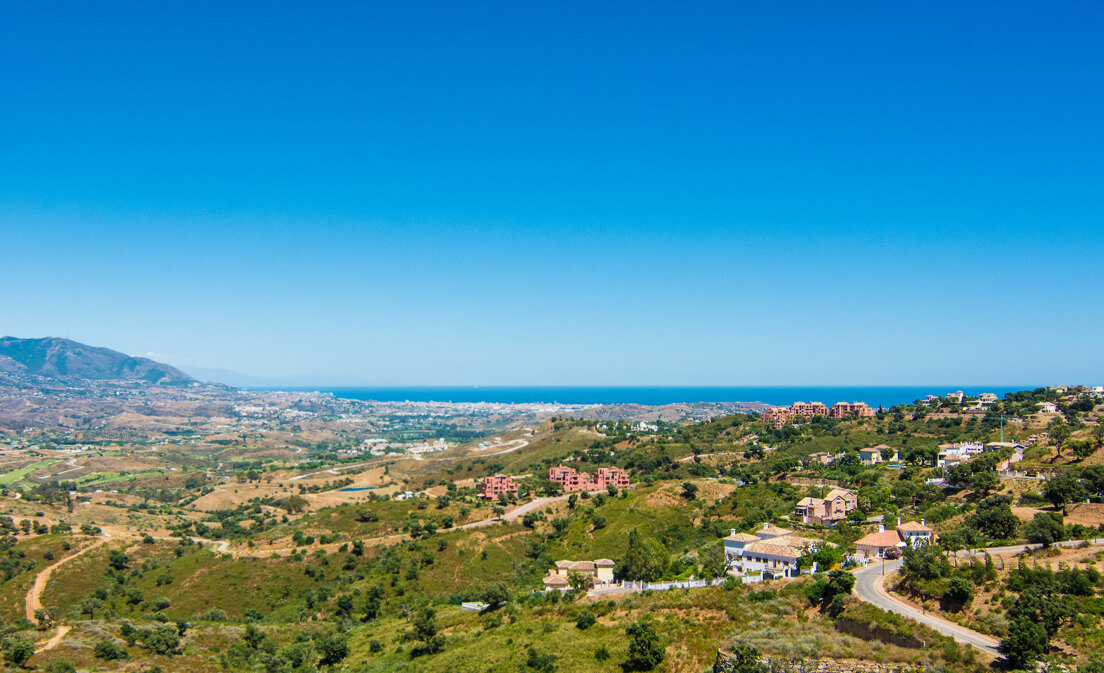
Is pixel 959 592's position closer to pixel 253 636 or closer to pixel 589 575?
pixel 589 575

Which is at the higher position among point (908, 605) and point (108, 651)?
point (908, 605)

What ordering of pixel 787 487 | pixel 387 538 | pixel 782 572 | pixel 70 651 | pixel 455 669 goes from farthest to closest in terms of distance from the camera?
pixel 387 538, pixel 787 487, pixel 782 572, pixel 70 651, pixel 455 669

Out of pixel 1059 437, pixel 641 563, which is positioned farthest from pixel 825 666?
pixel 1059 437

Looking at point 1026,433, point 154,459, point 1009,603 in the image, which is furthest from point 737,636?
point 154,459

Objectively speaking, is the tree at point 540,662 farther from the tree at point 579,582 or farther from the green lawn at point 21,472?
the green lawn at point 21,472

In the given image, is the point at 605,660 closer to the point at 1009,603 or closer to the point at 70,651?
the point at 1009,603
